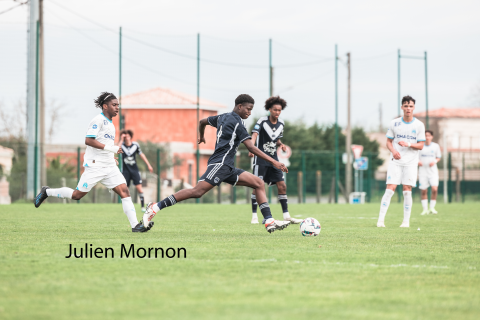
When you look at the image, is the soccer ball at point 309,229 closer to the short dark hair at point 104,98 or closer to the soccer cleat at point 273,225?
the soccer cleat at point 273,225

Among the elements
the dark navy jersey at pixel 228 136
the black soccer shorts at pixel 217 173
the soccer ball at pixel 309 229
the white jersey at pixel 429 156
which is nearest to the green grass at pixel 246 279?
the soccer ball at pixel 309 229

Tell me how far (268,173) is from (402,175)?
2.42m

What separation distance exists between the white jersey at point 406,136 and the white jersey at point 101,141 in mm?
4755

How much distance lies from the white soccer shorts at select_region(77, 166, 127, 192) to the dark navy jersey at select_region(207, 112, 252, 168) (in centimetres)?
150

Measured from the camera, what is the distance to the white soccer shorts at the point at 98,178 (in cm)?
936

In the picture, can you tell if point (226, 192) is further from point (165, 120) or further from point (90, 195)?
point (165, 120)

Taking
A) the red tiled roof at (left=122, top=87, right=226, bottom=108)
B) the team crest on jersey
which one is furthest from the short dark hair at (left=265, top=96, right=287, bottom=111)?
the red tiled roof at (left=122, top=87, right=226, bottom=108)

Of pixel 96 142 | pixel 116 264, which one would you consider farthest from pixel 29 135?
pixel 116 264

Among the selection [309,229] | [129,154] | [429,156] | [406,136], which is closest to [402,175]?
[406,136]

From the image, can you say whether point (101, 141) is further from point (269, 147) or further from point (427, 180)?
point (427, 180)

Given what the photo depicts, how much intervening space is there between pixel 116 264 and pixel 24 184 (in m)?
21.0

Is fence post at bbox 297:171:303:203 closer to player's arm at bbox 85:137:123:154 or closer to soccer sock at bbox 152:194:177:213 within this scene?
soccer sock at bbox 152:194:177:213

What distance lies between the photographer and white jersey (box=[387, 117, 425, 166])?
431 inches

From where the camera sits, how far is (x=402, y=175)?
11.1m
